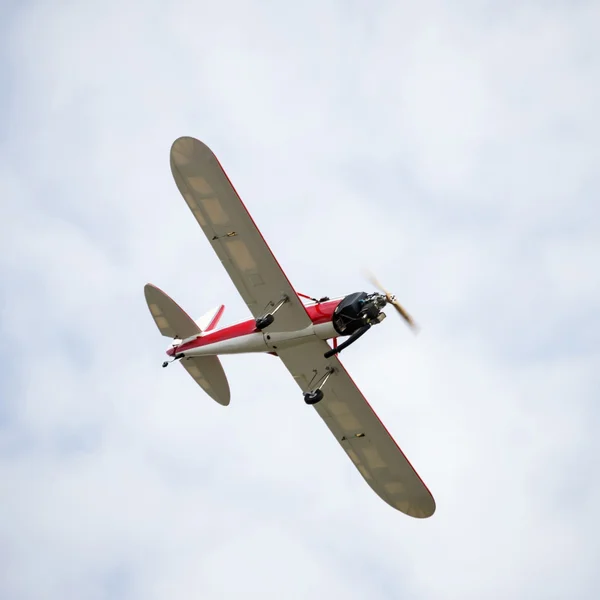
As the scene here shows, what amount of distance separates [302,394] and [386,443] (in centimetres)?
284

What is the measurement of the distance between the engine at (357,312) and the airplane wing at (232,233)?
0.88 meters

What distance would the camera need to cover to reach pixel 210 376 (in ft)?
90.7

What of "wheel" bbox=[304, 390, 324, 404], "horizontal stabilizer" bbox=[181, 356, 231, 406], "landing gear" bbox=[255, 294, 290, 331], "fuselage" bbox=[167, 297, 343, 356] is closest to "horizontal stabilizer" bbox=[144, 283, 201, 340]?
"fuselage" bbox=[167, 297, 343, 356]

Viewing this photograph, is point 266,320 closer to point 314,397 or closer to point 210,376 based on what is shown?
point 314,397

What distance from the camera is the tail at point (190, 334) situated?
27.2 metres

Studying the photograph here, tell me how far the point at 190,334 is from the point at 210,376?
4.47ft

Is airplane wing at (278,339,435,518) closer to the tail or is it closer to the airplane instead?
the airplane

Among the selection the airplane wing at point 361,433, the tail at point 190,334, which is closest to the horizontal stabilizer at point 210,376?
Result: the tail at point 190,334

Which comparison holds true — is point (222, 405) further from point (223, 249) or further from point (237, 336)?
point (223, 249)

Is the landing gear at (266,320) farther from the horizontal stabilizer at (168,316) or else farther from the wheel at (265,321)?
the horizontal stabilizer at (168,316)

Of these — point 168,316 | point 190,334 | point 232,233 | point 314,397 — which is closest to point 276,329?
point 314,397

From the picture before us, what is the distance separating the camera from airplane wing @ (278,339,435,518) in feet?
82.8

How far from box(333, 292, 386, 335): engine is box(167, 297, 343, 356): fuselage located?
0.20m

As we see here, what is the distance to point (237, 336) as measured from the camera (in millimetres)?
25875
